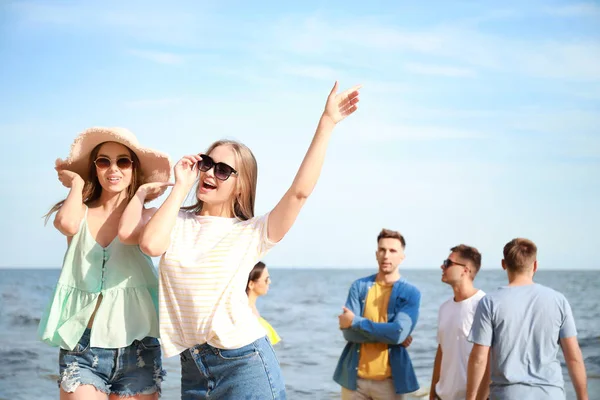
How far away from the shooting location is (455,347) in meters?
5.90

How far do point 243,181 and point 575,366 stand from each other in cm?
273

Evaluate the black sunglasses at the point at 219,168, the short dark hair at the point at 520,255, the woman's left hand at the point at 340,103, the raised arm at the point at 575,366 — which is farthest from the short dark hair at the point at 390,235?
the woman's left hand at the point at 340,103

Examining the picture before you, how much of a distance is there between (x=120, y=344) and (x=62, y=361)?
0.29 m

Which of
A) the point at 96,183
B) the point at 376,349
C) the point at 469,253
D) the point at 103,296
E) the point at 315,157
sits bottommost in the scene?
the point at 376,349

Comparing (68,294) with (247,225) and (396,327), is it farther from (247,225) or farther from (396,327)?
(396,327)

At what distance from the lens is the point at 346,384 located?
6.24 metres

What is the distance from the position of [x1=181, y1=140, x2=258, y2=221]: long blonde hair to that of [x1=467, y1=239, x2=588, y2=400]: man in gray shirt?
2234 mm

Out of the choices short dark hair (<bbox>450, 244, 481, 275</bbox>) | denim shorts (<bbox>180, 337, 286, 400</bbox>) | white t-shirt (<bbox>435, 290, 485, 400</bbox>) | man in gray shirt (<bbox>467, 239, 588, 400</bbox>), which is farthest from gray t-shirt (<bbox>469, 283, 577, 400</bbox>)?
denim shorts (<bbox>180, 337, 286, 400</bbox>)

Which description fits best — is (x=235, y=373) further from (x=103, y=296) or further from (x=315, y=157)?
(x=315, y=157)

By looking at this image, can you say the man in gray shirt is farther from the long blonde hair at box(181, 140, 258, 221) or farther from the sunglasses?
the sunglasses

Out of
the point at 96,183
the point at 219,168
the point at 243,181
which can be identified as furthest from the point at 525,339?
the point at 96,183

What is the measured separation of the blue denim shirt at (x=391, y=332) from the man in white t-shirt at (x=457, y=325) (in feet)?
0.72

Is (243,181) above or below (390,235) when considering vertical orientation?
above

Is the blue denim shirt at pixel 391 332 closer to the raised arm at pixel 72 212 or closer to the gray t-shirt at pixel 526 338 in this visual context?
the gray t-shirt at pixel 526 338
